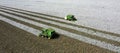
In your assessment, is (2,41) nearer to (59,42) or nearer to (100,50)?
(59,42)

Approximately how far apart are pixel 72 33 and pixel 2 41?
17.7 ft

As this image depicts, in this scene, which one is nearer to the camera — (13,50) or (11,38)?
(13,50)

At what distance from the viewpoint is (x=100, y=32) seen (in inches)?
627

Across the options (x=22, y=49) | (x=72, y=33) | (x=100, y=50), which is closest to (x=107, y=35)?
(x=72, y=33)

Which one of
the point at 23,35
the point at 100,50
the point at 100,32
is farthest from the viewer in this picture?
the point at 100,32

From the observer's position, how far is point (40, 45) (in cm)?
1234

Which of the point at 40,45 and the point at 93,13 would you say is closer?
the point at 40,45

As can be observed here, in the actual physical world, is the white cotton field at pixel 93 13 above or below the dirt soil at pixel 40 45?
below

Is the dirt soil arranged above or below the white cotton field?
above

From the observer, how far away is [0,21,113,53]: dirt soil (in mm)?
11406

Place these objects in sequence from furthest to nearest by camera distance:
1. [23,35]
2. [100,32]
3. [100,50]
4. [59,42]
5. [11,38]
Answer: [100,32] → [23,35] → [11,38] → [59,42] → [100,50]

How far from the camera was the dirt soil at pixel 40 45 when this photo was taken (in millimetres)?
11406

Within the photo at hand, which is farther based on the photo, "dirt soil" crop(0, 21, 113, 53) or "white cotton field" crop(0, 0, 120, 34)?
"white cotton field" crop(0, 0, 120, 34)

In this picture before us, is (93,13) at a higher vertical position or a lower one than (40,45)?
lower
